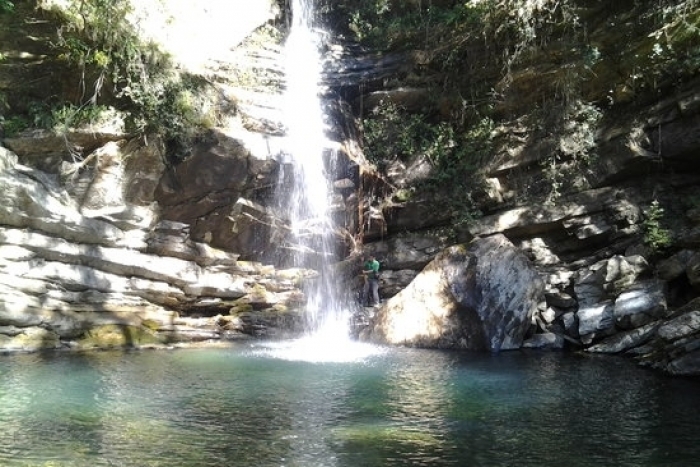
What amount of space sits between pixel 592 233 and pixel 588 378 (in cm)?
559

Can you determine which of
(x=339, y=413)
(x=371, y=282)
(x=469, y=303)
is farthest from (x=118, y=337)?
(x=469, y=303)

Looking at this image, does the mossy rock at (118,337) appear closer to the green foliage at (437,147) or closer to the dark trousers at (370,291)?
the dark trousers at (370,291)

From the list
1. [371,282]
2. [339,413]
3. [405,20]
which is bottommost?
[339,413]

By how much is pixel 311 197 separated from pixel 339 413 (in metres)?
9.76

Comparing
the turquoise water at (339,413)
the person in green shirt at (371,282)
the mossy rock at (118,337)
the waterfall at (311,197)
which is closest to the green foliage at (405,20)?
the waterfall at (311,197)

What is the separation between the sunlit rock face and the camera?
39.7 ft

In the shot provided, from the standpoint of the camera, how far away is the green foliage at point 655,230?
1200 cm

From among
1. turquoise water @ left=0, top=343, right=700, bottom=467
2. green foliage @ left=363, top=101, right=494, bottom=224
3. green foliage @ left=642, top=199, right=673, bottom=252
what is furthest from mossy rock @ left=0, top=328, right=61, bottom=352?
green foliage @ left=642, top=199, right=673, bottom=252

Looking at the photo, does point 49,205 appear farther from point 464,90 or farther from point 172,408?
point 464,90

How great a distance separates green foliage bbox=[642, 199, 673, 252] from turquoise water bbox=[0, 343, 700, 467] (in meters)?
3.41

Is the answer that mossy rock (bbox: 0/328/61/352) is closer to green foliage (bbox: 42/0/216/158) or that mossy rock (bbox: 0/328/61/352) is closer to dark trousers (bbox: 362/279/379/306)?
green foliage (bbox: 42/0/216/158)

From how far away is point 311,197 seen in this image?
15.7 m

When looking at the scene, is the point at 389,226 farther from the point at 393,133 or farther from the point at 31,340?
the point at 31,340

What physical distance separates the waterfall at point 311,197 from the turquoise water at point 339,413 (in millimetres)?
4454
